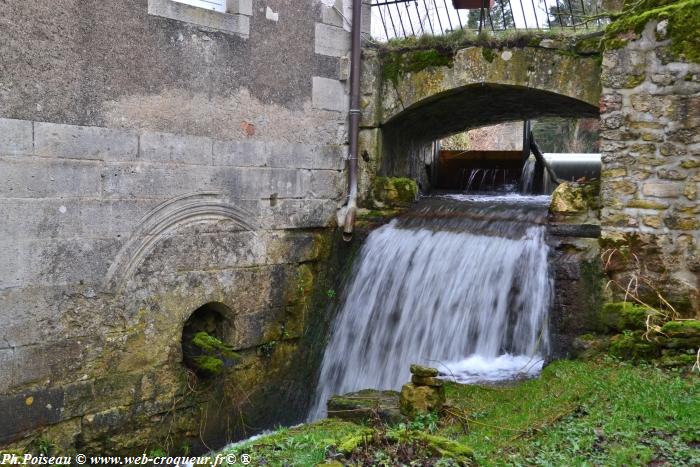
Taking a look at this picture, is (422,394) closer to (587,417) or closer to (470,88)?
(587,417)

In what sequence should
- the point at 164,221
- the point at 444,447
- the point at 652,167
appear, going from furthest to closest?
the point at 164,221 → the point at 652,167 → the point at 444,447

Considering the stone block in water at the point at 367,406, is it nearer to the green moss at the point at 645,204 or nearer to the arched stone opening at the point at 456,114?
the green moss at the point at 645,204

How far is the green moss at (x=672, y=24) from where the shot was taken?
5176 millimetres

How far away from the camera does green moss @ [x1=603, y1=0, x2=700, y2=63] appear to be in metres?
5.18

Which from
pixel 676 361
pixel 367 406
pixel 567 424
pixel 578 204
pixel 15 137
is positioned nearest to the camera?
pixel 567 424

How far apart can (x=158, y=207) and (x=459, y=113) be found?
12.8ft

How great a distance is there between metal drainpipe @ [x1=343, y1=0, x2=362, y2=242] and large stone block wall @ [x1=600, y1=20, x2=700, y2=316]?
2.51 m

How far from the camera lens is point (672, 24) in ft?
17.3

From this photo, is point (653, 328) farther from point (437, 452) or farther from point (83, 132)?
point (83, 132)

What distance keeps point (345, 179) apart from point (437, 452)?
13.4 feet

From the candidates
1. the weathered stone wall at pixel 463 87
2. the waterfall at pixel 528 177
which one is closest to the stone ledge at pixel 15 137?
the weathered stone wall at pixel 463 87

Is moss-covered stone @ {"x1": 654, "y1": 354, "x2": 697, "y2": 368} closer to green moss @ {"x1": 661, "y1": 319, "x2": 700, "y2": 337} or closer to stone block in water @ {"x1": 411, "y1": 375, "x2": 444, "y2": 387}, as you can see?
green moss @ {"x1": 661, "y1": 319, "x2": 700, "y2": 337}

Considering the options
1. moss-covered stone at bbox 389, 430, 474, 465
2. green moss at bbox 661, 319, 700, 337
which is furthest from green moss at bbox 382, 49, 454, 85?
moss-covered stone at bbox 389, 430, 474, 465

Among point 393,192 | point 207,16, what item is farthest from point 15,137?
point 393,192
